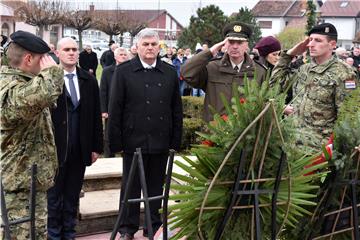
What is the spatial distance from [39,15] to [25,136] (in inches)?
1412

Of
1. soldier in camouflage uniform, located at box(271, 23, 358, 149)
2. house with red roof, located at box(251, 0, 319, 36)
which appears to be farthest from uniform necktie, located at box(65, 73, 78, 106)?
house with red roof, located at box(251, 0, 319, 36)

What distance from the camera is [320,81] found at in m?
4.49

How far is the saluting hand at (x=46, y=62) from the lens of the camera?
128 inches

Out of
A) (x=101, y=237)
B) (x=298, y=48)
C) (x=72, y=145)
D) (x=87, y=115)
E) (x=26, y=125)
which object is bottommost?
(x=101, y=237)

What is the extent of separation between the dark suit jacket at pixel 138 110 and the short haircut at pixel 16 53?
1429mm

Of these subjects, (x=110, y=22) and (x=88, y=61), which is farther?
(x=110, y=22)

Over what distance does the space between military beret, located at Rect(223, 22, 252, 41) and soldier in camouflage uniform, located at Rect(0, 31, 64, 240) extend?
1.82m

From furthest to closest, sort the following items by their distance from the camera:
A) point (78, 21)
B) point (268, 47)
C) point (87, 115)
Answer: point (78, 21) → point (268, 47) → point (87, 115)

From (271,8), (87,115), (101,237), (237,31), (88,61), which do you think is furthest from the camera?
(271,8)

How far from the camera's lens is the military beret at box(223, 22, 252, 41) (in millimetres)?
4660

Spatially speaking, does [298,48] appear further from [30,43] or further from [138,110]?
[30,43]

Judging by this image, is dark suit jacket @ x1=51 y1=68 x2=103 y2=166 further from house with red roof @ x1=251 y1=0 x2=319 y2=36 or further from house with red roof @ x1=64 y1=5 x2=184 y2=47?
house with red roof @ x1=251 y1=0 x2=319 y2=36

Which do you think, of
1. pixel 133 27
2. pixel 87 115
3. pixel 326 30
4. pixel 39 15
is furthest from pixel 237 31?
pixel 133 27

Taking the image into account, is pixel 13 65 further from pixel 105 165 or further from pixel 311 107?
pixel 105 165
